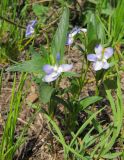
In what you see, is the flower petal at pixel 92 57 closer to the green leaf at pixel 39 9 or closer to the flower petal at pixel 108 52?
the flower petal at pixel 108 52

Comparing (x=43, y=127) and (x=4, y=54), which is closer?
(x=43, y=127)

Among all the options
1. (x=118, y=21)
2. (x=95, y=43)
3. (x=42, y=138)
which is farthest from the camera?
(x=118, y=21)

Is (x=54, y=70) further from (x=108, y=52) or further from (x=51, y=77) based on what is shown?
(x=108, y=52)

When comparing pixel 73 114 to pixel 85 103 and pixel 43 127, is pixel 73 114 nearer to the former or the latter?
pixel 85 103

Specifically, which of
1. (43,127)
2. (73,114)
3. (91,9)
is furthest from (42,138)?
(91,9)

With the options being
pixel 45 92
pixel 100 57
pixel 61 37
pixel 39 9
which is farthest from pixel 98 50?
pixel 39 9
